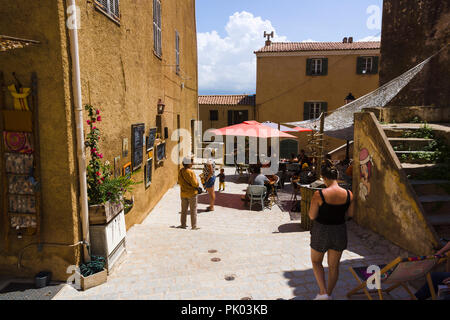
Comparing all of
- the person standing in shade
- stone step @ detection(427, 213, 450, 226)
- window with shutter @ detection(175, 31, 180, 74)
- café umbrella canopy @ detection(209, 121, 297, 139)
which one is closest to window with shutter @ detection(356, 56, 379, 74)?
café umbrella canopy @ detection(209, 121, 297, 139)

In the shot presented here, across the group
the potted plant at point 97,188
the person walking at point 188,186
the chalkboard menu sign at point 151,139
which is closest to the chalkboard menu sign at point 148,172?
the chalkboard menu sign at point 151,139

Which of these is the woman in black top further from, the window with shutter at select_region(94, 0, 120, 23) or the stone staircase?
the window with shutter at select_region(94, 0, 120, 23)

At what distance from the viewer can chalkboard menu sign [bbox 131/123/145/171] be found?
7.19 meters

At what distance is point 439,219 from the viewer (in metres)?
4.83

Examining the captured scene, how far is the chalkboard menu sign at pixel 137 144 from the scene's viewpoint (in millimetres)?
7188

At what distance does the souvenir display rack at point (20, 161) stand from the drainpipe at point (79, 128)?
0.49 metres

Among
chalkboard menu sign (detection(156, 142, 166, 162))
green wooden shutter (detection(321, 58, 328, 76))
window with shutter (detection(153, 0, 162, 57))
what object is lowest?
chalkboard menu sign (detection(156, 142, 166, 162))

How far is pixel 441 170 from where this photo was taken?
18.7ft

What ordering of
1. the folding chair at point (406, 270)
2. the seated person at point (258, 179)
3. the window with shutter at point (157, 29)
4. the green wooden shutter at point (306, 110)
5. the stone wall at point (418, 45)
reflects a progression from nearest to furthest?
the folding chair at point (406, 270) → the window with shutter at point (157, 29) → the seated person at point (258, 179) → the stone wall at point (418, 45) → the green wooden shutter at point (306, 110)

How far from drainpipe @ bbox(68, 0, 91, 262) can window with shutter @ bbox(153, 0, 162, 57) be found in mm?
5432

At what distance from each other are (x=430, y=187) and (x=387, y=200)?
0.83 metres

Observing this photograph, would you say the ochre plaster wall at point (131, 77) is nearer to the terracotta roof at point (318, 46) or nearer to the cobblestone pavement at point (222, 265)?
the cobblestone pavement at point (222, 265)

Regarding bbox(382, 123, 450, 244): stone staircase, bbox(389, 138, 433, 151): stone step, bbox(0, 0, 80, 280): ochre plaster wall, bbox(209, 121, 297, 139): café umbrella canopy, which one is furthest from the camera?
bbox(209, 121, 297, 139): café umbrella canopy

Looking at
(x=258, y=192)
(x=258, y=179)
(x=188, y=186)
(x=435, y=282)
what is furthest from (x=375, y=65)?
(x=435, y=282)
